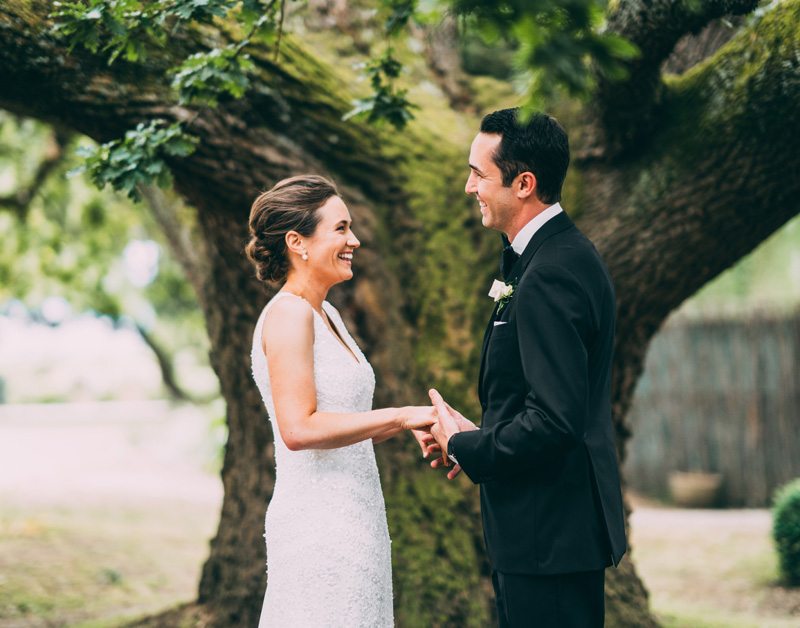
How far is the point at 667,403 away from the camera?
13.3m

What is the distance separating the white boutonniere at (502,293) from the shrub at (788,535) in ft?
19.5

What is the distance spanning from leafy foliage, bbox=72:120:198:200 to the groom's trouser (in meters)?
2.39

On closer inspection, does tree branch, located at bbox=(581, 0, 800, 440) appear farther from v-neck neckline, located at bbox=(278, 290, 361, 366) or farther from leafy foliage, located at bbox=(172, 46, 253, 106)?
leafy foliage, located at bbox=(172, 46, 253, 106)

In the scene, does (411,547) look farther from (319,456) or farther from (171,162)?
(171,162)

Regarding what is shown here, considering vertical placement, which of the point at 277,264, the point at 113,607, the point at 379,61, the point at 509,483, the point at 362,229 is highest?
the point at 379,61

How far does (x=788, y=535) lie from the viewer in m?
7.84

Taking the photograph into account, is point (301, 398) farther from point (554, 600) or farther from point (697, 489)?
point (697, 489)

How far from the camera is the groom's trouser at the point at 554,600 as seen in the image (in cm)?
292

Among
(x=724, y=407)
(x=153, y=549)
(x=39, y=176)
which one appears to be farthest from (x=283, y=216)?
(x=724, y=407)

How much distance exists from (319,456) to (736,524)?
9.02 m

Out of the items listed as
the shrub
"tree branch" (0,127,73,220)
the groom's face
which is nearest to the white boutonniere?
the groom's face

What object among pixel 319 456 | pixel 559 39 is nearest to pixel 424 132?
pixel 319 456

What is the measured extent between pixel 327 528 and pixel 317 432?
15.8 inches

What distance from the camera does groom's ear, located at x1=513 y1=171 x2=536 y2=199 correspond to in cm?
311
